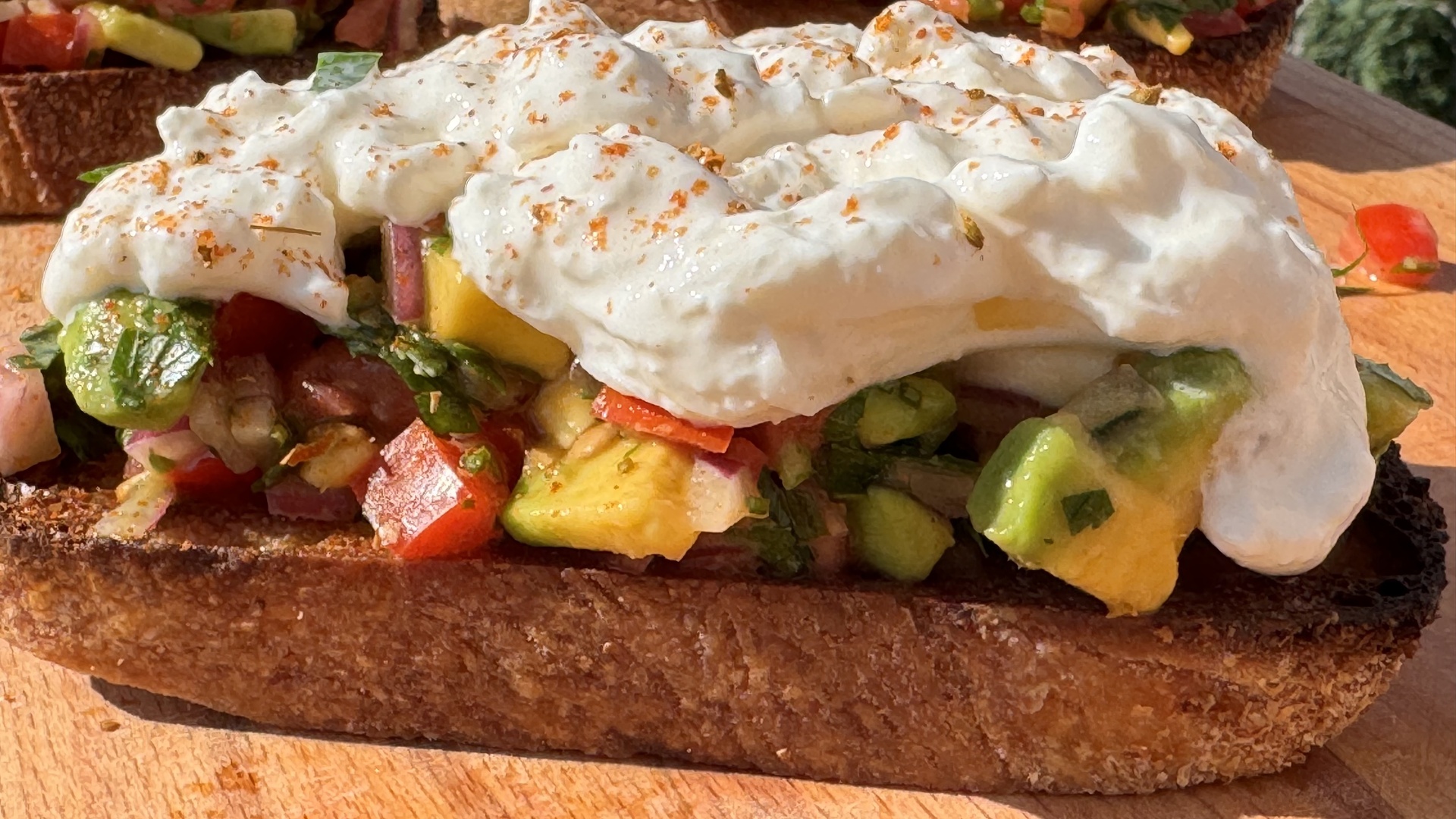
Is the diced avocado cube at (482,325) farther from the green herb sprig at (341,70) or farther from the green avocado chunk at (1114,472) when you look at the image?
the green avocado chunk at (1114,472)

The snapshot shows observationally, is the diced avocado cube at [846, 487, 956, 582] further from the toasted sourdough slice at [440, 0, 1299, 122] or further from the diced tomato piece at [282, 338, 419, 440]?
the toasted sourdough slice at [440, 0, 1299, 122]

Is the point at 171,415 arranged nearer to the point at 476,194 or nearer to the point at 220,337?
the point at 220,337

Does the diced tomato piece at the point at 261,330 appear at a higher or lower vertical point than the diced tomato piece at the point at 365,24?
higher

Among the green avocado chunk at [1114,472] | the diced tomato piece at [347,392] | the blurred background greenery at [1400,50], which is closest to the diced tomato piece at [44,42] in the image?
the diced tomato piece at [347,392]

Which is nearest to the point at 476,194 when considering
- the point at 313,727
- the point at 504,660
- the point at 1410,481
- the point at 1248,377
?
the point at 504,660

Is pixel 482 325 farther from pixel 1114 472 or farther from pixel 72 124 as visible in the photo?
pixel 72 124
